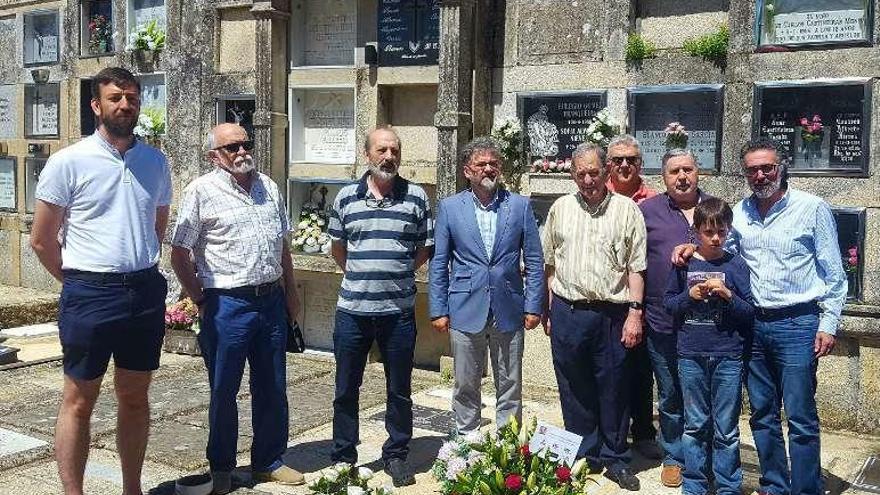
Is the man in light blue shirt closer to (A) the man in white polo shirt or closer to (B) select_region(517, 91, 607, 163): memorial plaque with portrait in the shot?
(B) select_region(517, 91, 607, 163): memorial plaque with portrait

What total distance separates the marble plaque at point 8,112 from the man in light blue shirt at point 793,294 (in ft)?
27.7

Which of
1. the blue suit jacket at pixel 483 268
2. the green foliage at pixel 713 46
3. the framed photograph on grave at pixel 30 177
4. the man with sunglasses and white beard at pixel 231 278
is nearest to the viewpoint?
the man with sunglasses and white beard at pixel 231 278

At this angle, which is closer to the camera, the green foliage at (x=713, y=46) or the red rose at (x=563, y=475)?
the red rose at (x=563, y=475)

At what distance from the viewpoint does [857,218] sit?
530 centimetres

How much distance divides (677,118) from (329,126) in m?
3.04

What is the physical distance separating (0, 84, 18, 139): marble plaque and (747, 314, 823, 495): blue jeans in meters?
8.73

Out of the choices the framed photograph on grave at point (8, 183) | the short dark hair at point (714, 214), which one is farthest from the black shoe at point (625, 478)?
the framed photograph on grave at point (8, 183)

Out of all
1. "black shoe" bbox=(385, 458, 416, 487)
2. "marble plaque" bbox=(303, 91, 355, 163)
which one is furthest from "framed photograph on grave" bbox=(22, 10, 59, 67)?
"black shoe" bbox=(385, 458, 416, 487)

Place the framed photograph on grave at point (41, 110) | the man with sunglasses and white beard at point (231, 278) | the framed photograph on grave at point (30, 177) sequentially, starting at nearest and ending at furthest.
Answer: the man with sunglasses and white beard at point (231, 278) → the framed photograph on grave at point (41, 110) → the framed photograph on grave at point (30, 177)

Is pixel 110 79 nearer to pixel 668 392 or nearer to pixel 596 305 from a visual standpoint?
pixel 596 305

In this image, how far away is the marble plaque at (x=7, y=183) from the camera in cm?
985

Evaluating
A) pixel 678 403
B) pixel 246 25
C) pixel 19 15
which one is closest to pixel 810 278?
pixel 678 403

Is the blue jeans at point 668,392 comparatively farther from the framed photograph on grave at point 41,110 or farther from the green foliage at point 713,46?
the framed photograph on grave at point 41,110

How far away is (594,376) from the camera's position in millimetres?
4492
